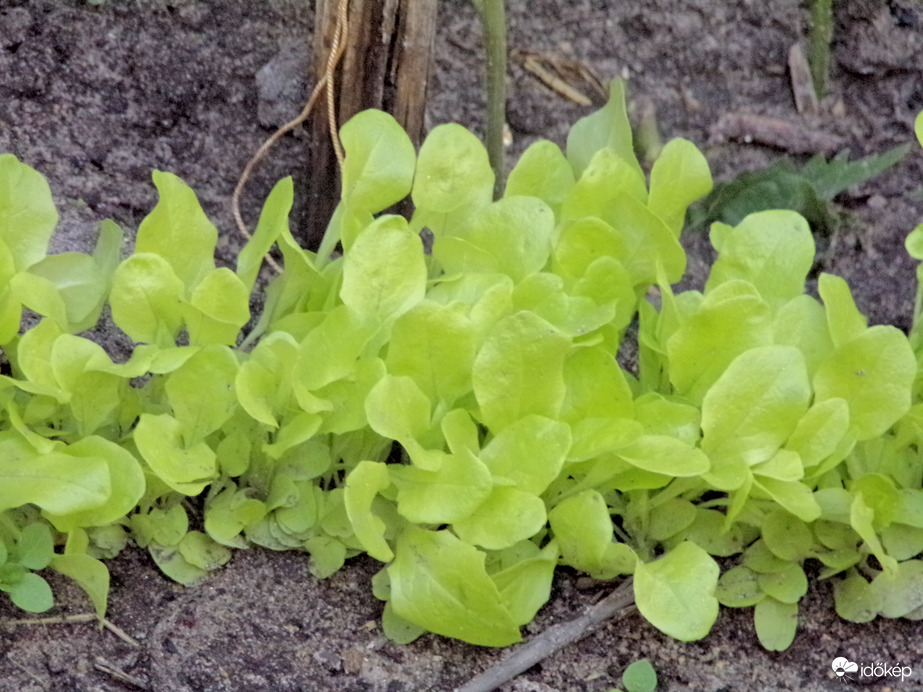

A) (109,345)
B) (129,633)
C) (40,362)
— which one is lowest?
(129,633)

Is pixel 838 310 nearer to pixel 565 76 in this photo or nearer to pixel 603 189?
pixel 603 189

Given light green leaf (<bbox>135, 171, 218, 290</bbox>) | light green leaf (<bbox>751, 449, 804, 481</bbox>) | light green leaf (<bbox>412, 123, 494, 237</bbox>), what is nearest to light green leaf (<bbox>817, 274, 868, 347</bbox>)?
light green leaf (<bbox>751, 449, 804, 481</bbox>)

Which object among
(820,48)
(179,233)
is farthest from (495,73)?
(820,48)

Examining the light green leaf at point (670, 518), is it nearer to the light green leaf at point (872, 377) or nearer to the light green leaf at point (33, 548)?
the light green leaf at point (872, 377)

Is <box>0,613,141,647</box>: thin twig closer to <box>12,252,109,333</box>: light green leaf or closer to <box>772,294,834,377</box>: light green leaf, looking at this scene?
<box>12,252,109,333</box>: light green leaf

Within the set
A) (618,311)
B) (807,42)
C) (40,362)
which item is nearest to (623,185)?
(618,311)

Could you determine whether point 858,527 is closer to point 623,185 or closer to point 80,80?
point 623,185
